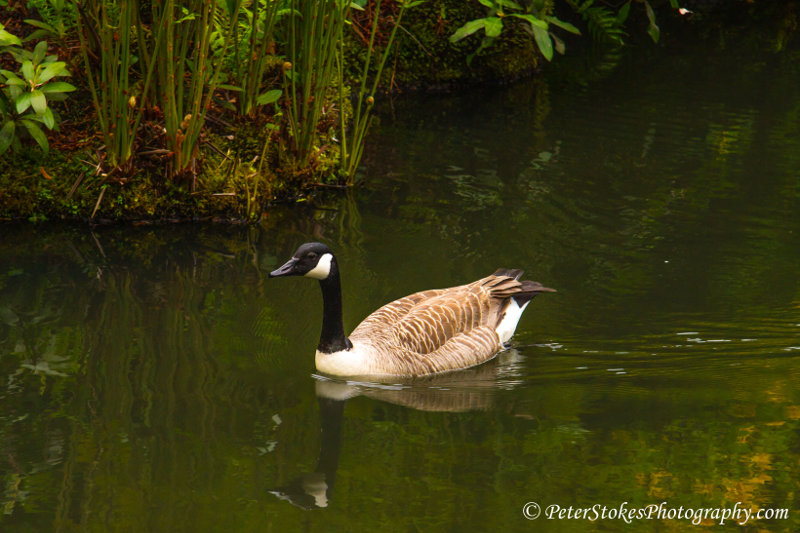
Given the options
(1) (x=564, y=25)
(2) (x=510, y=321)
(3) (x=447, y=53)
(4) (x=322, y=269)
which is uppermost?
(1) (x=564, y=25)

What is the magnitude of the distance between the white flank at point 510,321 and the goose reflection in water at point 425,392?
0.16 m

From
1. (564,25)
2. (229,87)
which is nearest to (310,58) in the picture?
(229,87)

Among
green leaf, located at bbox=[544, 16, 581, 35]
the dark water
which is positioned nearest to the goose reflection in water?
the dark water

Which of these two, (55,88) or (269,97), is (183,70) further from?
(55,88)

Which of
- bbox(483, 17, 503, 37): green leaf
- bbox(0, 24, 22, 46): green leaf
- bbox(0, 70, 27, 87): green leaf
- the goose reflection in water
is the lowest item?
the goose reflection in water

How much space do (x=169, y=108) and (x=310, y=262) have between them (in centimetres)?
289

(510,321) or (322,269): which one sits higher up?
(322,269)

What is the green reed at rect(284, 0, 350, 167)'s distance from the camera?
973 centimetres

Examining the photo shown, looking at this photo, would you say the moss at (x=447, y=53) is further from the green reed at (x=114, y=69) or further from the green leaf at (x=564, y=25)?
the green reed at (x=114, y=69)

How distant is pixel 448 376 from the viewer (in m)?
7.62

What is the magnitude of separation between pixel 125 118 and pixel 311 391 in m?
3.57

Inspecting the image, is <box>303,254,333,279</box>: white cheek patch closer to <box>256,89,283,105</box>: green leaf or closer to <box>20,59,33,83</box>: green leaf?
<box>256,89,283,105</box>: green leaf

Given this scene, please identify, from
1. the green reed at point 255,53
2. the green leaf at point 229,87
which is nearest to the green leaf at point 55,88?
the green leaf at point 229,87

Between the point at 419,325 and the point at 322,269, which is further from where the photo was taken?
the point at 419,325
